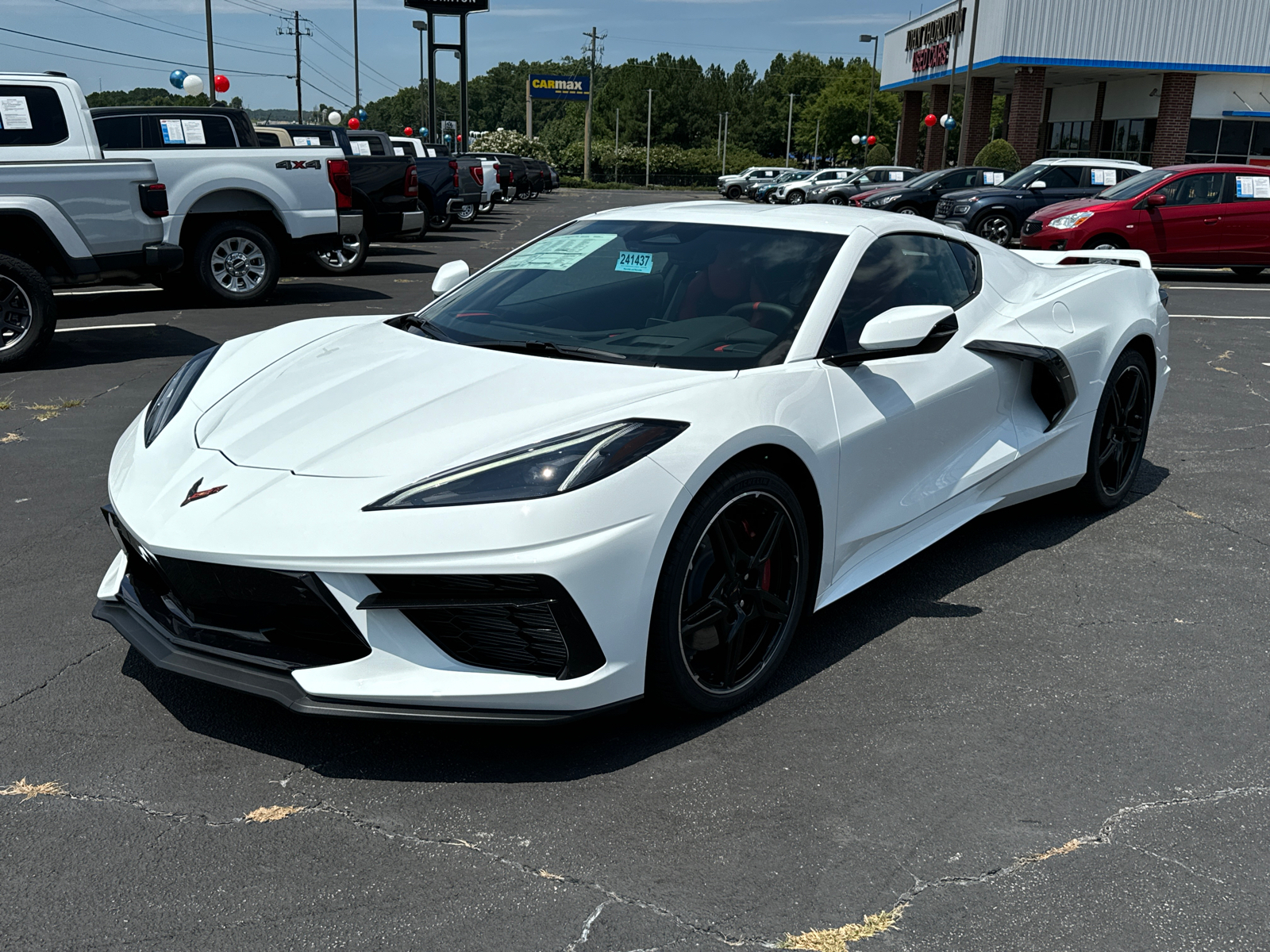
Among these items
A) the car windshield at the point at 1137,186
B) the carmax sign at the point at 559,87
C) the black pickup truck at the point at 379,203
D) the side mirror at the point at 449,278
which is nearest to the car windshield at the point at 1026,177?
the car windshield at the point at 1137,186

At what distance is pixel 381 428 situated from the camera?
3.01 m

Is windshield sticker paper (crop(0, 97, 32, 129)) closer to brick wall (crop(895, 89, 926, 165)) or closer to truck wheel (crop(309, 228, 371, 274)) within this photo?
truck wheel (crop(309, 228, 371, 274))

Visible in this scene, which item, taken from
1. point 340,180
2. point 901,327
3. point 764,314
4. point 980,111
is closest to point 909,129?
point 980,111

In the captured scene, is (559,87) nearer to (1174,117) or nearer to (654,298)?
(1174,117)

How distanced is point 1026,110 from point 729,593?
42431mm

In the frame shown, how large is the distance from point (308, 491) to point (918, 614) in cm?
220

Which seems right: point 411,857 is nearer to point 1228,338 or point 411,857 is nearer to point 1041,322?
point 1041,322

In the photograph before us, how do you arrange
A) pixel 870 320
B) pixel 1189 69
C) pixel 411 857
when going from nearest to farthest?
pixel 411 857 < pixel 870 320 < pixel 1189 69

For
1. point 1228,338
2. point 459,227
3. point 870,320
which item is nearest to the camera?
point 870,320

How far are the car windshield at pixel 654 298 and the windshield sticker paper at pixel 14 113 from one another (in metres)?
6.61

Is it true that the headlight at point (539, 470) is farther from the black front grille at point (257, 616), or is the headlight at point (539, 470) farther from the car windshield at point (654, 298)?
the car windshield at point (654, 298)

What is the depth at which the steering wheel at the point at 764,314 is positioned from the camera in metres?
3.54

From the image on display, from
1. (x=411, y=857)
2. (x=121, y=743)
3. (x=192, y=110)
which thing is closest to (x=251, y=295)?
(x=192, y=110)

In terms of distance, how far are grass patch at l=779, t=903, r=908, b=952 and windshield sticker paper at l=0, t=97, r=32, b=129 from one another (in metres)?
9.26
